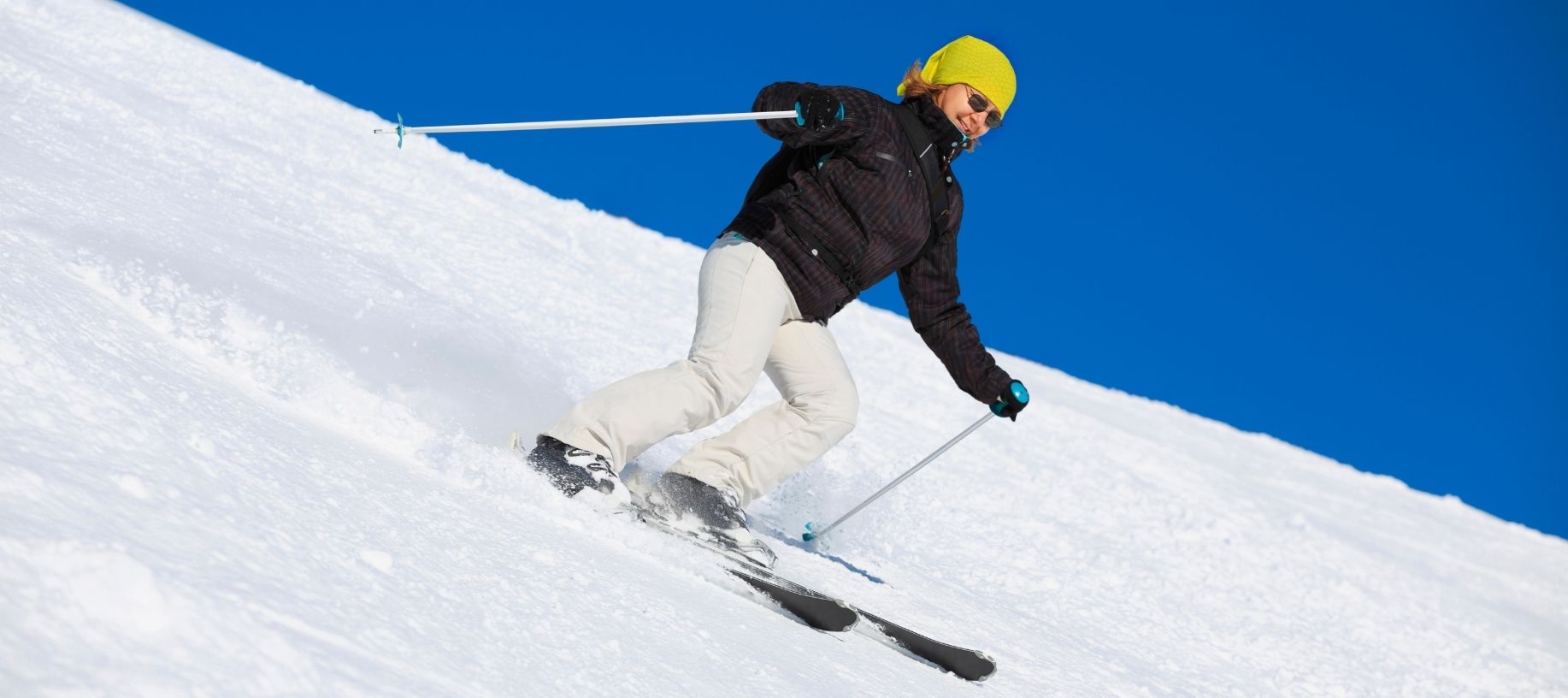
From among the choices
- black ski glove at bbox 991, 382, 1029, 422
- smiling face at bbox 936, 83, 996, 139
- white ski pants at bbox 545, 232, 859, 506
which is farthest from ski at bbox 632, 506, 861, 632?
smiling face at bbox 936, 83, 996, 139

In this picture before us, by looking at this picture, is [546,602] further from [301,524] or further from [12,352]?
[12,352]

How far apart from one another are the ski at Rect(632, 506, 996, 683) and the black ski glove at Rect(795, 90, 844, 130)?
4.20 feet

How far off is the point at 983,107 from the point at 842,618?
72.3 inches

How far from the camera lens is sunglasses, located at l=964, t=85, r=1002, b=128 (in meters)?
4.14

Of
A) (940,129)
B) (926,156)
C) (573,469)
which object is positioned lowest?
(573,469)

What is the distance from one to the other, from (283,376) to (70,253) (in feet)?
2.38

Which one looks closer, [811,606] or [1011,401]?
[811,606]

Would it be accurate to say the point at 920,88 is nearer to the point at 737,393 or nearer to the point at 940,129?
the point at 940,129

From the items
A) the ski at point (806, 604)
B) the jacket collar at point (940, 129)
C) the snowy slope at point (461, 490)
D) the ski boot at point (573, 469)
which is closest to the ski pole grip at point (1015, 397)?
the snowy slope at point (461, 490)

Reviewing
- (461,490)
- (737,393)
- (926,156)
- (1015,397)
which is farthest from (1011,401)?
(461,490)

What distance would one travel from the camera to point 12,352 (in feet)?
7.74

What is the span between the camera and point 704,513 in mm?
3926

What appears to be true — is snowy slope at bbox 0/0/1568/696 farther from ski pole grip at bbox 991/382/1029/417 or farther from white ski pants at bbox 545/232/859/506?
ski pole grip at bbox 991/382/1029/417

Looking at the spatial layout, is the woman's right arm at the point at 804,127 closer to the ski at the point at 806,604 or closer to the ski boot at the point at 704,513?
the ski boot at the point at 704,513
